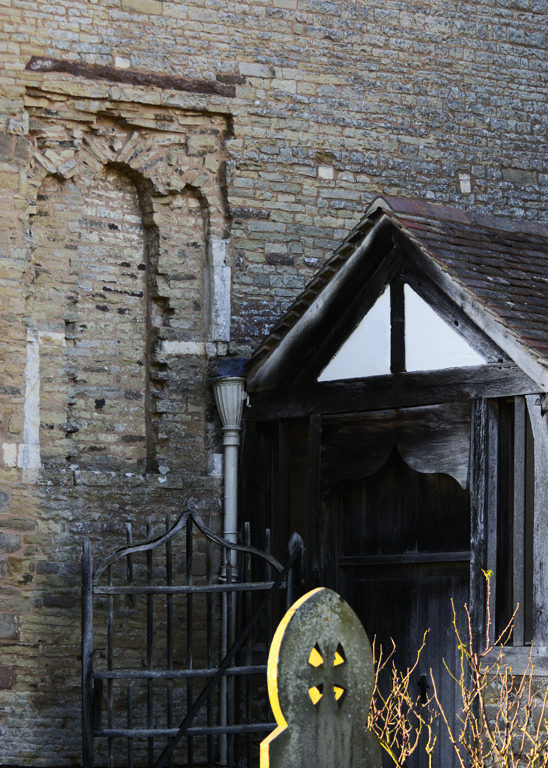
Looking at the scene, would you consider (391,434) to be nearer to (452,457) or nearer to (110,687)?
(452,457)

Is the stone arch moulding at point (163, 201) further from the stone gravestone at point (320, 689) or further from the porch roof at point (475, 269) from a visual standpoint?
the stone gravestone at point (320, 689)

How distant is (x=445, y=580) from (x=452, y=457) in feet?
2.72

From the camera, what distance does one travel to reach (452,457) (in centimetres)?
834

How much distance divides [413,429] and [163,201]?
280 centimetres

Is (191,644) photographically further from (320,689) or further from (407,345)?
(320,689)

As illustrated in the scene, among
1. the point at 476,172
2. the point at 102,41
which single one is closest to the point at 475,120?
the point at 476,172

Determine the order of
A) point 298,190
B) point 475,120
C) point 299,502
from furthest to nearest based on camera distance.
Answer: point 475,120 < point 298,190 < point 299,502

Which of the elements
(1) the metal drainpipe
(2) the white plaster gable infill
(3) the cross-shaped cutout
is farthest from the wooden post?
(3) the cross-shaped cutout

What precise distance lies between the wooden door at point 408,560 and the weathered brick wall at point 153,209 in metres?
1.26

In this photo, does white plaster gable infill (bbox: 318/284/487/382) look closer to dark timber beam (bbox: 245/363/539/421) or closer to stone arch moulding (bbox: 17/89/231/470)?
dark timber beam (bbox: 245/363/539/421)

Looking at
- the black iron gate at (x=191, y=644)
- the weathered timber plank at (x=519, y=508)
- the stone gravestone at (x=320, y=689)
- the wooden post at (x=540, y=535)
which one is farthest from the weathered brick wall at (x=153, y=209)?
the stone gravestone at (x=320, y=689)

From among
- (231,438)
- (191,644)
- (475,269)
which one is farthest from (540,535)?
(231,438)

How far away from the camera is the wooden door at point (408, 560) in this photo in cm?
850

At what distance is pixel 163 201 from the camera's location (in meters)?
10.1
